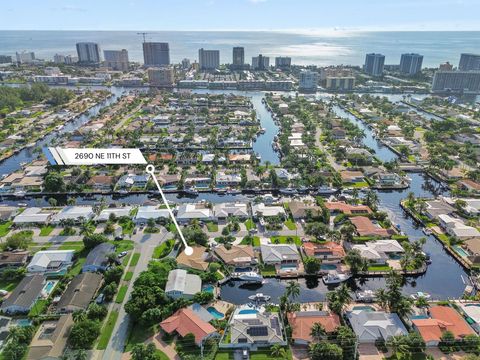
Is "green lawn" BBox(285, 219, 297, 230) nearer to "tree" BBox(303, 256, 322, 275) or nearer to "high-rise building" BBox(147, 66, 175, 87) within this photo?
"tree" BBox(303, 256, 322, 275)

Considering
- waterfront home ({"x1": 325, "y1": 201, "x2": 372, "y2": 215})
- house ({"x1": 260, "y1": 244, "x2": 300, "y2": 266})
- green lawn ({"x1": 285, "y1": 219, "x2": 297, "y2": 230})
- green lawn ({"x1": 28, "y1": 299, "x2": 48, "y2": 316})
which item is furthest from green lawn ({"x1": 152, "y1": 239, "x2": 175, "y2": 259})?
waterfront home ({"x1": 325, "y1": 201, "x2": 372, "y2": 215})

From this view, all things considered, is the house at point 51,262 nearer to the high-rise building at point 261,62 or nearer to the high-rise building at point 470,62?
the high-rise building at point 261,62

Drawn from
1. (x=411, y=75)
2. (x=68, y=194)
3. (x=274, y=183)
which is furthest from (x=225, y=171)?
(x=411, y=75)

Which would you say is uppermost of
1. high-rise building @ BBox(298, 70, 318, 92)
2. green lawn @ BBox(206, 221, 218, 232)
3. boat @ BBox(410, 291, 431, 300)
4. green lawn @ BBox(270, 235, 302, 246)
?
high-rise building @ BBox(298, 70, 318, 92)

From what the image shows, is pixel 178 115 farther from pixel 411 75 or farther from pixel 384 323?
pixel 411 75

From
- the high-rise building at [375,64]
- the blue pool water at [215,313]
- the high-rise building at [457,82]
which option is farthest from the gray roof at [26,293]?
the high-rise building at [375,64]
